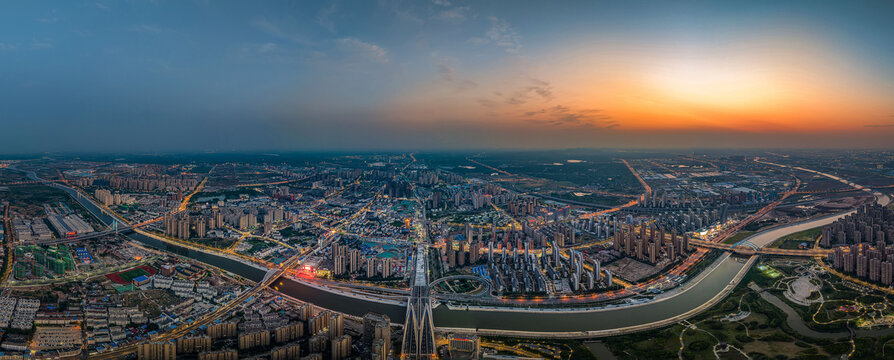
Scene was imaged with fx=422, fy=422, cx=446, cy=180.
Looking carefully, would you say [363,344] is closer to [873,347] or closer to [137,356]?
[137,356]

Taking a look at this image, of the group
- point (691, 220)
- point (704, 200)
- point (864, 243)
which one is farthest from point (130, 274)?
point (704, 200)

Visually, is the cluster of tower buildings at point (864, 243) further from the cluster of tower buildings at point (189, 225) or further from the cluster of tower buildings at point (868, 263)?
the cluster of tower buildings at point (189, 225)

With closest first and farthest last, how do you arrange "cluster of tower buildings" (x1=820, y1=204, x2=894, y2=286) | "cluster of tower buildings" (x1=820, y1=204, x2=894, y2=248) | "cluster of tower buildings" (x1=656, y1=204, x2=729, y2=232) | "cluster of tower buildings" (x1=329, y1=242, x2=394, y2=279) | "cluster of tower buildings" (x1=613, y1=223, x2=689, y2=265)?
"cluster of tower buildings" (x1=820, y1=204, x2=894, y2=286)
"cluster of tower buildings" (x1=329, y1=242, x2=394, y2=279)
"cluster of tower buildings" (x1=613, y1=223, x2=689, y2=265)
"cluster of tower buildings" (x1=820, y1=204, x2=894, y2=248)
"cluster of tower buildings" (x1=656, y1=204, x2=729, y2=232)

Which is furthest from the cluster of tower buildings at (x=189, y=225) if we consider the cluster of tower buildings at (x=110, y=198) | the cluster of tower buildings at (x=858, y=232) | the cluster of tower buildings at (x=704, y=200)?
the cluster of tower buildings at (x=858, y=232)

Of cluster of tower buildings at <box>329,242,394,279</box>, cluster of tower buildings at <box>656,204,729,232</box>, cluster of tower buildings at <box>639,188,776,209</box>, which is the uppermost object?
cluster of tower buildings at <box>639,188,776,209</box>

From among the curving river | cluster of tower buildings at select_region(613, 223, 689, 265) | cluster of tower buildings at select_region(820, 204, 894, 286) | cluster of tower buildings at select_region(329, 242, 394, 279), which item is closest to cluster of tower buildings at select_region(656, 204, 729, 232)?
cluster of tower buildings at select_region(613, 223, 689, 265)

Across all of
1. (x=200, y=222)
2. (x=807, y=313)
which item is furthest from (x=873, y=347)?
(x=200, y=222)

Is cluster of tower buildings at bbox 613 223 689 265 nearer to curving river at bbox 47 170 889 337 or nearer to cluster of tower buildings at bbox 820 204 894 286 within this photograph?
curving river at bbox 47 170 889 337

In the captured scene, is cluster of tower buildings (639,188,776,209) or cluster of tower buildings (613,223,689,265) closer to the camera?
cluster of tower buildings (613,223,689,265)

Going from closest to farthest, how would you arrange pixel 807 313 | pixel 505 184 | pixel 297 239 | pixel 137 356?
1. pixel 137 356
2. pixel 807 313
3. pixel 297 239
4. pixel 505 184

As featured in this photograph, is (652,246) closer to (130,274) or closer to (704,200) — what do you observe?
(704,200)

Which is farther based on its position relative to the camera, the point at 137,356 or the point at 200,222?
the point at 200,222
